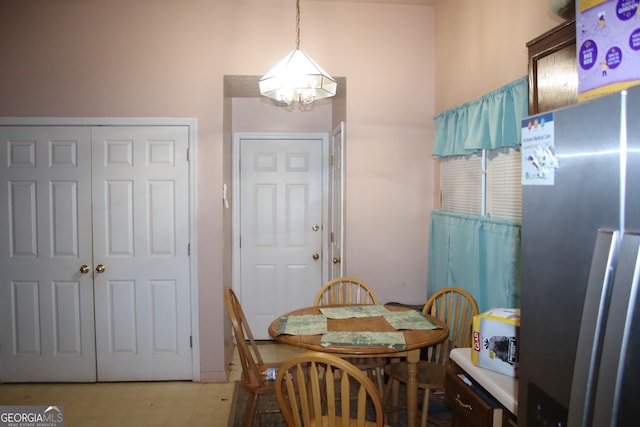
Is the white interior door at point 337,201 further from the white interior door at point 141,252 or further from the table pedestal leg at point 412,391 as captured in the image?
the table pedestal leg at point 412,391

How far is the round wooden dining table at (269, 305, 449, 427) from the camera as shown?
6.49 ft

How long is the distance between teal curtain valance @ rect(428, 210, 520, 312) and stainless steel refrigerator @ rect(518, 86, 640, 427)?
3.94ft

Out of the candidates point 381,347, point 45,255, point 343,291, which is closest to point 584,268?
point 381,347

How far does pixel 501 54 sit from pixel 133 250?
2.92 m

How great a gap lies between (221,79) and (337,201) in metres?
1.36

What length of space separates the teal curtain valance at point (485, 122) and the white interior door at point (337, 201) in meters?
0.77

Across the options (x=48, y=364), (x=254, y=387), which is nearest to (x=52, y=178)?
(x=48, y=364)

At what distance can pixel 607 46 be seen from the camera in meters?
1.06

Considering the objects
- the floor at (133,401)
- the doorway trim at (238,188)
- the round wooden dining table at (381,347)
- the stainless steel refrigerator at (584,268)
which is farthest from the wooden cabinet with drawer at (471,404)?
the doorway trim at (238,188)

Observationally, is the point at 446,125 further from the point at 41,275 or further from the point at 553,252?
the point at 41,275

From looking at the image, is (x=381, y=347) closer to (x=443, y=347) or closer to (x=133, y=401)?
(x=443, y=347)

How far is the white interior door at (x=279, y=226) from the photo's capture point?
4207 mm

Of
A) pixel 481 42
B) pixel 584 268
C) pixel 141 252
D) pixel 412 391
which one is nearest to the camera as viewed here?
pixel 584 268

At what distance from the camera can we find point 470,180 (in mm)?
2744
